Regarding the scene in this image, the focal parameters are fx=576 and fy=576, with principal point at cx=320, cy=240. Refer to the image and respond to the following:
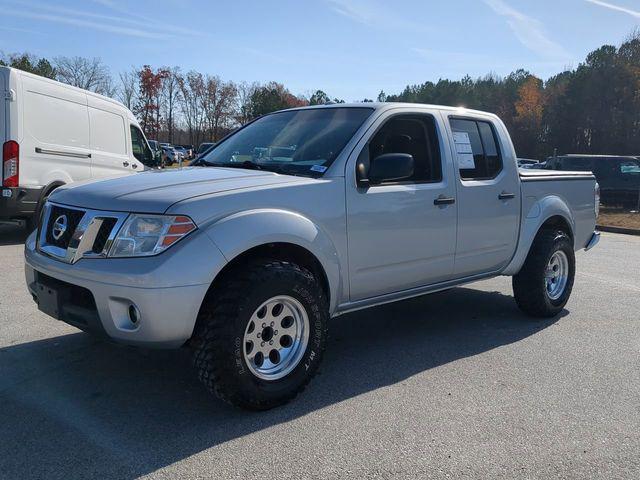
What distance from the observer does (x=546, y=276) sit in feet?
18.5

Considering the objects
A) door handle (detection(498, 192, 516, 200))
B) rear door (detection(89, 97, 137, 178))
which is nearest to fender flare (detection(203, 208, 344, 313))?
door handle (detection(498, 192, 516, 200))

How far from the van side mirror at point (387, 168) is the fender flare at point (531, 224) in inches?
76.0

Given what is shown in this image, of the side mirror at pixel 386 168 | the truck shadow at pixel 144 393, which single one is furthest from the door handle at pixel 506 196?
the side mirror at pixel 386 168

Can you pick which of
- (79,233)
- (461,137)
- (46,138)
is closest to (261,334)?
(79,233)

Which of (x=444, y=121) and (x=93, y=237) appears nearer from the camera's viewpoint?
(x=93, y=237)

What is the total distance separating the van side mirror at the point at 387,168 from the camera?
387 centimetres

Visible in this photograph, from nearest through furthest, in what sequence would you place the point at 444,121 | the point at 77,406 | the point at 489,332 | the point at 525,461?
the point at 525,461, the point at 77,406, the point at 444,121, the point at 489,332

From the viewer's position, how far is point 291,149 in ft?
13.9

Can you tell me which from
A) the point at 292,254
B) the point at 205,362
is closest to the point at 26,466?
the point at 205,362

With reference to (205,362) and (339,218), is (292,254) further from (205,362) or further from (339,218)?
(205,362)

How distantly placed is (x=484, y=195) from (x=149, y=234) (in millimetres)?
2941

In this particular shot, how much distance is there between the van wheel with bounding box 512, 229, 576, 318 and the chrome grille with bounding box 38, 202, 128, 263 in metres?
3.88

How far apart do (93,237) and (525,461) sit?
263 cm

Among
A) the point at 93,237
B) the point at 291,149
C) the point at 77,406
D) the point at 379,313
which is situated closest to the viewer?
the point at 93,237
